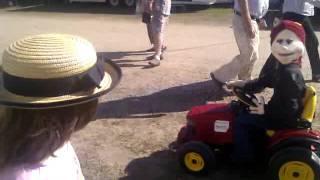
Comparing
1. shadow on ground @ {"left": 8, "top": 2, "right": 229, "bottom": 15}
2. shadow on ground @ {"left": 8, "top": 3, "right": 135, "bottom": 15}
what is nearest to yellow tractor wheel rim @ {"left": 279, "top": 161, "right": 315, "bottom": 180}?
shadow on ground @ {"left": 8, "top": 2, "right": 229, "bottom": 15}

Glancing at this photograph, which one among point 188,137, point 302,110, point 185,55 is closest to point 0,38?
point 185,55

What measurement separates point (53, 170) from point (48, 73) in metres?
0.36

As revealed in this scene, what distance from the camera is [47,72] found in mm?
1563

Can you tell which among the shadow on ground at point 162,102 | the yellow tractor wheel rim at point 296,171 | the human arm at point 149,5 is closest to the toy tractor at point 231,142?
Answer: the yellow tractor wheel rim at point 296,171

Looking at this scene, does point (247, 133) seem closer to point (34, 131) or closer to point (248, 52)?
point (248, 52)

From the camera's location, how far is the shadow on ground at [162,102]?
18.3 feet

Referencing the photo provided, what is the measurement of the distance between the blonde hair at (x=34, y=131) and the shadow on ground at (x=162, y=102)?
12.5ft

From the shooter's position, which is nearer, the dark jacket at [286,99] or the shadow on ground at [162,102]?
the dark jacket at [286,99]

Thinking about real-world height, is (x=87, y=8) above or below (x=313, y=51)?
below

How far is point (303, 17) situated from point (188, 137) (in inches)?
109

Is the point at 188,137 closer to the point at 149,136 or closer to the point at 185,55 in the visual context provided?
the point at 149,136

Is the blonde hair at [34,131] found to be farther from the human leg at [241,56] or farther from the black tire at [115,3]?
the black tire at [115,3]

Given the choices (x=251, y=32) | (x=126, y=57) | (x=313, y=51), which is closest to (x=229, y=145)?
(x=251, y=32)

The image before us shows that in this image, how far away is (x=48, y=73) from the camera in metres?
1.57
